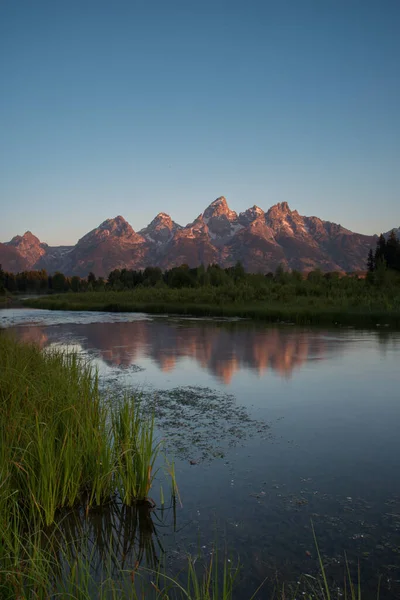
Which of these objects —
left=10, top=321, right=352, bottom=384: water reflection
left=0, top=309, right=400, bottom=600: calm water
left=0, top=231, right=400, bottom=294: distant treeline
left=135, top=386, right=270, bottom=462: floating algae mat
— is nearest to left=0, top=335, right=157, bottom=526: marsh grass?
left=0, top=309, right=400, bottom=600: calm water

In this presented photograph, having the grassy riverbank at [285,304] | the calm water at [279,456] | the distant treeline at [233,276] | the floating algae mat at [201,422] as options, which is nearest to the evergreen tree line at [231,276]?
the distant treeline at [233,276]

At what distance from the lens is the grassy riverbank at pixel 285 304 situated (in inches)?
1297

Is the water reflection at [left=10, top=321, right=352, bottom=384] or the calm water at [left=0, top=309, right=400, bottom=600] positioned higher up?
the water reflection at [left=10, top=321, right=352, bottom=384]

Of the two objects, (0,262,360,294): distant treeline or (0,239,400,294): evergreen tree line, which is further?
(0,262,360,294): distant treeline

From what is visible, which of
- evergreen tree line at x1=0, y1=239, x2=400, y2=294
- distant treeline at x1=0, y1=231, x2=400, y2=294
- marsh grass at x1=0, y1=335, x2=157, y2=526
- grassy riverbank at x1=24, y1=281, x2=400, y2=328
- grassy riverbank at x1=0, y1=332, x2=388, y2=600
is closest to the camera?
grassy riverbank at x1=0, y1=332, x2=388, y2=600

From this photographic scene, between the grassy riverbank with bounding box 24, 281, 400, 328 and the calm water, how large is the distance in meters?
13.9

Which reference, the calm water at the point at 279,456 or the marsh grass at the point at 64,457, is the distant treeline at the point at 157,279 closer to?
the calm water at the point at 279,456

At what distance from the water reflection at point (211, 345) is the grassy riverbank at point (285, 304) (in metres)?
5.64

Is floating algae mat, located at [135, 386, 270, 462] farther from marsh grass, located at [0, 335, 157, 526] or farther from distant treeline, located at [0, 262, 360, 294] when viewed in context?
distant treeline, located at [0, 262, 360, 294]

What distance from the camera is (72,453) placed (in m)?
5.94

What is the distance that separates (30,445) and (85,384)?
234 cm

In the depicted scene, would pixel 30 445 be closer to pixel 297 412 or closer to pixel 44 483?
pixel 44 483

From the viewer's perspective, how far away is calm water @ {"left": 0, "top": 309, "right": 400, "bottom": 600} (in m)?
5.29

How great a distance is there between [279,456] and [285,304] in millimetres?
32926
